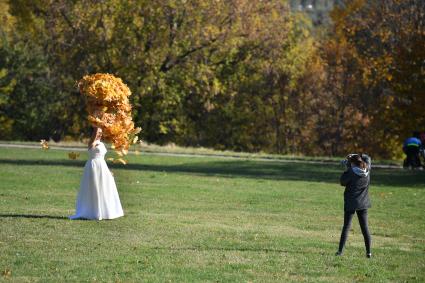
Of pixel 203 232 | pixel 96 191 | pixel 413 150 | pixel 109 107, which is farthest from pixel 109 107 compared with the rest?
pixel 413 150

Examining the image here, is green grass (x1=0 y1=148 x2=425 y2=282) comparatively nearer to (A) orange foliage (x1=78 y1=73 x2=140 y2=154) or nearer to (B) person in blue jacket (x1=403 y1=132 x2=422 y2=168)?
(A) orange foliage (x1=78 y1=73 x2=140 y2=154)

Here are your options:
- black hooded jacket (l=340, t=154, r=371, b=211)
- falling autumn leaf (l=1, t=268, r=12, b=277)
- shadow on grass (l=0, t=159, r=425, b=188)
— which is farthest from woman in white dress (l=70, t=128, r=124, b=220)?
shadow on grass (l=0, t=159, r=425, b=188)

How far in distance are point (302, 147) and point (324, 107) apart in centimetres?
335

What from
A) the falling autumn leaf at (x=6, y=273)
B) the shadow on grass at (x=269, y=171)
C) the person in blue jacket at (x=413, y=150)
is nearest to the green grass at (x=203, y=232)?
the falling autumn leaf at (x=6, y=273)

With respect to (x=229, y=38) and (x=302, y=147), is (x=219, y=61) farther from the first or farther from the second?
(x=302, y=147)

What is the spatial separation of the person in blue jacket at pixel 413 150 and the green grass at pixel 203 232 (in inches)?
222

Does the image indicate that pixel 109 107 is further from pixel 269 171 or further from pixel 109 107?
pixel 269 171

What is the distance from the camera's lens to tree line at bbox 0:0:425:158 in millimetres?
53656

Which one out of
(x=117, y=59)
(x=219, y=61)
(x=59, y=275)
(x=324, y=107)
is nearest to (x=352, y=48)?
(x=324, y=107)

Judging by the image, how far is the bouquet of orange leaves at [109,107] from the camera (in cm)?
1917

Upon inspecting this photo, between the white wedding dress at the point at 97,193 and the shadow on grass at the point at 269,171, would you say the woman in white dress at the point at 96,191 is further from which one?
the shadow on grass at the point at 269,171

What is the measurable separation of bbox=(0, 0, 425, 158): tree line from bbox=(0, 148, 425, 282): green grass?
1839cm

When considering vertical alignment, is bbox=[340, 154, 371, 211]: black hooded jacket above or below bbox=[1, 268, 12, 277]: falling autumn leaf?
above

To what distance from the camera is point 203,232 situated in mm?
17641
